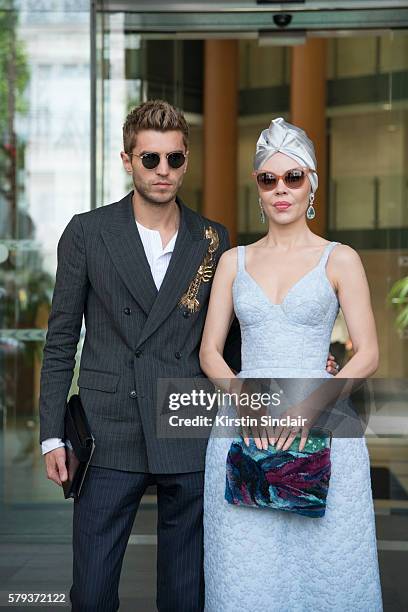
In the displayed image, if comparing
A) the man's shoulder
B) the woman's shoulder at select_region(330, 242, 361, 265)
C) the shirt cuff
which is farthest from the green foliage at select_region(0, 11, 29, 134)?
the woman's shoulder at select_region(330, 242, 361, 265)

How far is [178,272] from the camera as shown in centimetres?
340

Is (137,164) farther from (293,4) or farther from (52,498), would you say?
(52,498)

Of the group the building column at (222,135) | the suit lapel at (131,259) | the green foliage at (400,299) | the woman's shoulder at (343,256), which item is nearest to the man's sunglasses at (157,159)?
the suit lapel at (131,259)

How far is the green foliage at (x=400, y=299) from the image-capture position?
7496mm

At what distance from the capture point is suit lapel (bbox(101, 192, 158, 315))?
3.38 m

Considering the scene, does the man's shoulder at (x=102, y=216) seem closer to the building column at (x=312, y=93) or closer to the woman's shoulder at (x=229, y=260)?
the woman's shoulder at (x=229, y=260)

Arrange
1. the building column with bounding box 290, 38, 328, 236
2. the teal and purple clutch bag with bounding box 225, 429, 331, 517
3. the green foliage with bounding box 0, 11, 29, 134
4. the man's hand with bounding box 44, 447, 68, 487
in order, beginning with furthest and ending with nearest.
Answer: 1. the building column with bounding box 290, 38, 328, 236
2. the green foliage with bounding box 0, 11, 29, 134
3. the man's hand with bounding box 44, 447, 68, 487
4. the teal and purple clutch bag with bounding box 225, 429, 331, 517

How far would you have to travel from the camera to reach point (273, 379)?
10.3ft

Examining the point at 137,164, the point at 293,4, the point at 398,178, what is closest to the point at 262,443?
the point at 137,164

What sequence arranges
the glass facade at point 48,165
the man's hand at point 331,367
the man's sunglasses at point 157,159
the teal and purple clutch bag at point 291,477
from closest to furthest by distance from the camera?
1. the teal and purple clutch bag at point 291,477
2. the man's hand at point 331,367
3. the man's sunglasses at point 157,159
4. the glass facade at point 48,165

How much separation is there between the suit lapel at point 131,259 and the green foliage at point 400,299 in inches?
168

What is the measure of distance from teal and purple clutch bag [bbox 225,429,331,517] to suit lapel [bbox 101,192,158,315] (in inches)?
22.5

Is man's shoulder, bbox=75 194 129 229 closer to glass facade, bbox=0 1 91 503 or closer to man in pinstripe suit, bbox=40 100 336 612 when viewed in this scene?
man in pinstripe suit, bbox=40 100 336 612

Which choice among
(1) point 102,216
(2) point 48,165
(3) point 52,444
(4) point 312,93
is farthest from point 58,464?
(4) point 312,93
